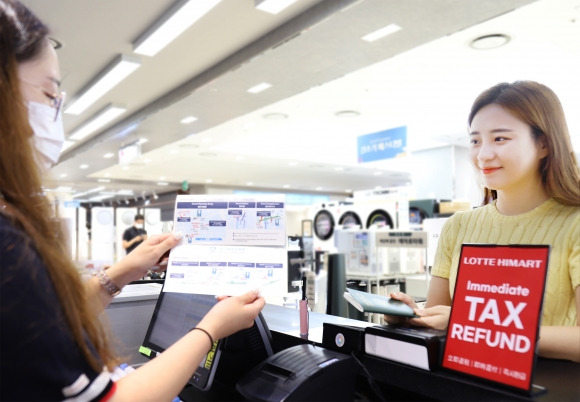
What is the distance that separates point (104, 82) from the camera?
6.10 meters

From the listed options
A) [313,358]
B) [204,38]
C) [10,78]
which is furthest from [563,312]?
[204,38]

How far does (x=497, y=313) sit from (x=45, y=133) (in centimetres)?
95

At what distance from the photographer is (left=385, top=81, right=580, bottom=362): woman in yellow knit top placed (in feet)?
3.89

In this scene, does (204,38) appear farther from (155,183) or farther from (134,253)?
(155,183)

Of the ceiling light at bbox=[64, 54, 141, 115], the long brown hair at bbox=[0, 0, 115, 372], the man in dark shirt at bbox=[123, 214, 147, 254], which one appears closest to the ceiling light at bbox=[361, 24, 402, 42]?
the ceiling light at bbox=[64, 54, 141, 115]

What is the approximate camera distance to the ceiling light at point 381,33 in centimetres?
437

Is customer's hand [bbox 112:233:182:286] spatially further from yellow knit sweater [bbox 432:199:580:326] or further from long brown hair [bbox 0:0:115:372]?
yellow knit sweater [bbox 432:199:580:326]

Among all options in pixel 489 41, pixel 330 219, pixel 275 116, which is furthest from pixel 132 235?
pixel 489 41

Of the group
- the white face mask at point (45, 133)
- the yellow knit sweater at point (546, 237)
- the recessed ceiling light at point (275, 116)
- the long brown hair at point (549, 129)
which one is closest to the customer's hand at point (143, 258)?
the white face mask at point (45, 133)

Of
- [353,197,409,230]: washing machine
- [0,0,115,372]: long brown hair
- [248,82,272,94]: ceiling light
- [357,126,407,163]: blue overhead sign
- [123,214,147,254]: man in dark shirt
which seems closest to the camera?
[0,0,115,372]: long brown hair

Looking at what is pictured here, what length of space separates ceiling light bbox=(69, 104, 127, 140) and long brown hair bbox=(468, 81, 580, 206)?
7.14 metres

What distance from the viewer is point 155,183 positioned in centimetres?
1822

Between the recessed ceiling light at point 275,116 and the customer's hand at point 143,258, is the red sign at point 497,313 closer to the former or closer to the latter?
the customer's hand at point 143,258

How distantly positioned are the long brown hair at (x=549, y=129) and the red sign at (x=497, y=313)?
522 millimetres
